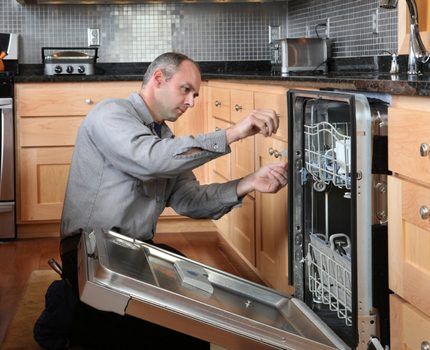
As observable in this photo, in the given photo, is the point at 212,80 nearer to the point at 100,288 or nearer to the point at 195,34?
the point at 195,34

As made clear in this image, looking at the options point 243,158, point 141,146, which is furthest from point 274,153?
point 141,146

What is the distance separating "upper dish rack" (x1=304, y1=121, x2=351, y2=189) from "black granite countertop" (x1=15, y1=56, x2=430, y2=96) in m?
0.14

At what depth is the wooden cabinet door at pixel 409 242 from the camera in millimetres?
1897

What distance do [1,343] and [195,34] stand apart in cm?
293

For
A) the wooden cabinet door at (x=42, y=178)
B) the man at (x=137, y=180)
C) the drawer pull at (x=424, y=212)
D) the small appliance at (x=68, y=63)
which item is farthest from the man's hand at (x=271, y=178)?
the small appliance at (x=68, y=63)

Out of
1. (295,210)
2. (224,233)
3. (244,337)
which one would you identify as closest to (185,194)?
(295,210)

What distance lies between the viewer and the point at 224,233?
14.3ft

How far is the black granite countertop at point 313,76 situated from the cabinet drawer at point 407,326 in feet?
1.58

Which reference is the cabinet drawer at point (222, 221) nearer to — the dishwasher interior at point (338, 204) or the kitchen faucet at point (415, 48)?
the kitchen faucet at point (415, 48)

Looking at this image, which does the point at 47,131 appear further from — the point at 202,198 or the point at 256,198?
the point at 202,198

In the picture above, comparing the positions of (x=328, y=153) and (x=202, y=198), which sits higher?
(x=328, y=153)

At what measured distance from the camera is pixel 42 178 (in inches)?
187

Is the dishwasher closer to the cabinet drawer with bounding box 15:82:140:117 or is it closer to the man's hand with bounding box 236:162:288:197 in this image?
the man's hand with bounding box 236:162:288:197

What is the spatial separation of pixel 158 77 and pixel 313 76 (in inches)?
23.1
